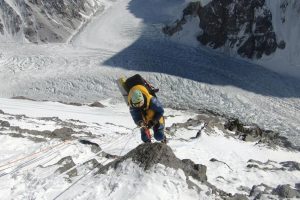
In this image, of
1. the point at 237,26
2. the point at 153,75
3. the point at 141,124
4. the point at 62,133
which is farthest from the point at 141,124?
the point at 237,26

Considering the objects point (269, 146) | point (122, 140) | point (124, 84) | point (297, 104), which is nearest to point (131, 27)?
point (297, 104)

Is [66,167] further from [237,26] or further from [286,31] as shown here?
[237,26]

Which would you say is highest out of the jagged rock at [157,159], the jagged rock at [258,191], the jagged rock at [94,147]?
the jagged rock at [157,159]

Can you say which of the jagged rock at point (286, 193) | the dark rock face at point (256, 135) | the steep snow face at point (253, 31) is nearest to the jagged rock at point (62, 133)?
the jagged rock at point (286, 193)

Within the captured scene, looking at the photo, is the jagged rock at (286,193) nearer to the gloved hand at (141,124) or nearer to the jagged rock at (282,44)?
the gloved hand at (141,124)

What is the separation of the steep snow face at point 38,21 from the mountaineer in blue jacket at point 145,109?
1921 inches

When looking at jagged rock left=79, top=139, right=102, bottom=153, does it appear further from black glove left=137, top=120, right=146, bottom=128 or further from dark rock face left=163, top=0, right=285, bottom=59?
dark rock face left=163, top=0, right=285, bottom=59

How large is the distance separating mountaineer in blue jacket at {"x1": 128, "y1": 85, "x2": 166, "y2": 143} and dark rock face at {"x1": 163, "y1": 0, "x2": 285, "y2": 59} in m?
41.2

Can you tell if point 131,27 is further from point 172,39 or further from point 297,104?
point 297,104

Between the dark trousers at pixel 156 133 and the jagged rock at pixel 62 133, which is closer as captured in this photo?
the dark trousers at pixel 156 133

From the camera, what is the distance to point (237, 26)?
53438mm

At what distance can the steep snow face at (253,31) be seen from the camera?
166 ft

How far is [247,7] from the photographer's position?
174ft

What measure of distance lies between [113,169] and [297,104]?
33211 mm
